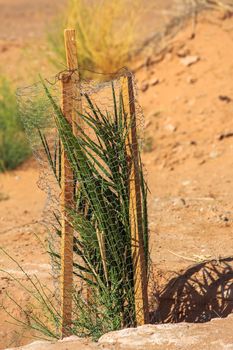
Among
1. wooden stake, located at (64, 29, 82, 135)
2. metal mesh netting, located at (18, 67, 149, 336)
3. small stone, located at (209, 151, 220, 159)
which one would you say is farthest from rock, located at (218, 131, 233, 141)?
wooden stake, located at (64, 29, 82, 135)

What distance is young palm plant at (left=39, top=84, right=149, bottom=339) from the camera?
18.1ft

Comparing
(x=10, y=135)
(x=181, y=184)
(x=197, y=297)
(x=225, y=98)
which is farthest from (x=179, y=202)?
(x=10, y=135)

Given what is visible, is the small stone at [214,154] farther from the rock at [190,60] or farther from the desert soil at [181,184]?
the rock at [190,60]

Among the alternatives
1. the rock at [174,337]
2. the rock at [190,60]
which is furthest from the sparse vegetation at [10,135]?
the rock at [174,337]

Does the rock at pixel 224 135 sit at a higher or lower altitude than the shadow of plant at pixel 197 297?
higher

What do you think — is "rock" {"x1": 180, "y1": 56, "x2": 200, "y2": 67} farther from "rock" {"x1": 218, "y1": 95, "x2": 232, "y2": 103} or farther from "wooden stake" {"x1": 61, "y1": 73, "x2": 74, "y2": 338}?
"wooden stake" {"x1": 61, "y1": 73, "x2": 74, "y2": 338}

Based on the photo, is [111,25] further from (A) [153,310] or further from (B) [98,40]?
(A) [153,310]

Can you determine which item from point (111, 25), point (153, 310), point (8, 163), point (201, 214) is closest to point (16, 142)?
point (8, 163)

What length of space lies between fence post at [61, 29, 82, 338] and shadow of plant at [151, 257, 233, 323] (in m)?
0.72

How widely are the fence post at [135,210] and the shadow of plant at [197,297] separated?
521mm

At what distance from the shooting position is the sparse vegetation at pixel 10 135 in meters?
10.5

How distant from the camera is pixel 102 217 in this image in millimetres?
5598

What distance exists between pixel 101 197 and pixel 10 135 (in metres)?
5.16

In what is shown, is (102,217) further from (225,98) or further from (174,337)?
(225,98)
